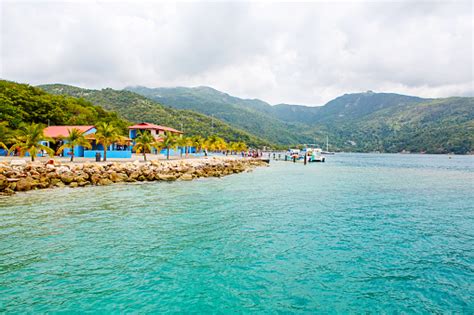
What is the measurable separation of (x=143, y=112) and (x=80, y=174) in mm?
111405

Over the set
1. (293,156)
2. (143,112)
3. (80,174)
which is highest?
(143,112)

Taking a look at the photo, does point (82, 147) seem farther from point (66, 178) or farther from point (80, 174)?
point (66, 178)

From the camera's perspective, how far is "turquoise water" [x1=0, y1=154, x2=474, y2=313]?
21.3 ft

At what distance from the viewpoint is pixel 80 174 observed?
80.9 feet

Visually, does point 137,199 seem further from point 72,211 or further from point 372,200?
point 372,200

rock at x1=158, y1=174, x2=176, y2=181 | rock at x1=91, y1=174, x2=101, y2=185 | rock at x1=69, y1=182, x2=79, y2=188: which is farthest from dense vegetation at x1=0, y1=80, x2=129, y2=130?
rock at x1=158, y1=174, x2=176, y2=181

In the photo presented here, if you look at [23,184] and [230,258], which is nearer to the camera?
[230,258]

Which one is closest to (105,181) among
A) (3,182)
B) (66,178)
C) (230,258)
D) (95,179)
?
(95,179)

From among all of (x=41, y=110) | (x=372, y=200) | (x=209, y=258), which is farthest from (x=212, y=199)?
(x=41, y=110)

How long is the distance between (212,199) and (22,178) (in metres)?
14.3

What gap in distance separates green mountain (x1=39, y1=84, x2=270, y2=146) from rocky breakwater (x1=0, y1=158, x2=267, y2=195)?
8619 cm

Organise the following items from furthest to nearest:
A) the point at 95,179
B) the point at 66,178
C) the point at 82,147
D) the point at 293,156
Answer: the point at 293,156 → the point at 82,147 → the point at 95,179 → the point at 66,178

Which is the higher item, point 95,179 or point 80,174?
point 80,174

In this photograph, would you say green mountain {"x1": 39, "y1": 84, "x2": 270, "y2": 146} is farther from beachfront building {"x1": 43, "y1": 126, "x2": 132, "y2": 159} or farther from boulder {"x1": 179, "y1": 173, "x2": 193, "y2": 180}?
boulder {"x1": 179, "y1": 173, "x2": 193, "y2": 180}
